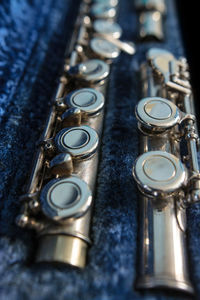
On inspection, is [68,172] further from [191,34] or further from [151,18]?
[191,34]

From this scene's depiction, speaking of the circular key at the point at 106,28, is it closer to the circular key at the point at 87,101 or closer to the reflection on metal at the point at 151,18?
the reflection on metal at the point at 151,18

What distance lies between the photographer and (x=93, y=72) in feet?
2.85

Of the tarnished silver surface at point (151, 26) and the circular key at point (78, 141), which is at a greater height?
the tarnished silver surface at point (151, 26)

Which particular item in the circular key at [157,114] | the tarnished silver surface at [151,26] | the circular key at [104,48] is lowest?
the circular key at [157,114]

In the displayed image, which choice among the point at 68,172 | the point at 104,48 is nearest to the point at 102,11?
the point at 104,48

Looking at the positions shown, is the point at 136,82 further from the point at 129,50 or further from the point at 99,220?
the point at 99,220

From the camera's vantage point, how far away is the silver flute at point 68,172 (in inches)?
21.0

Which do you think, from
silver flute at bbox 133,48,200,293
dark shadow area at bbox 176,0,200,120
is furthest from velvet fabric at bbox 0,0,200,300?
dark shadow area at bbox 176,0,200,120

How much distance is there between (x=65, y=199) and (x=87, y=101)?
32 cm

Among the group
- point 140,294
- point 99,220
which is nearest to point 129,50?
point 99,220

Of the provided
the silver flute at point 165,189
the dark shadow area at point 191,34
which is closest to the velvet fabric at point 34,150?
the silver flute at point 165,189

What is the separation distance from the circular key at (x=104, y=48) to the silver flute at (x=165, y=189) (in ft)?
1.22

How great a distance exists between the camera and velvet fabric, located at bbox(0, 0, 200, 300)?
51 centimetres

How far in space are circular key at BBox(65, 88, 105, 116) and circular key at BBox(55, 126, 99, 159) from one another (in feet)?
0.26
